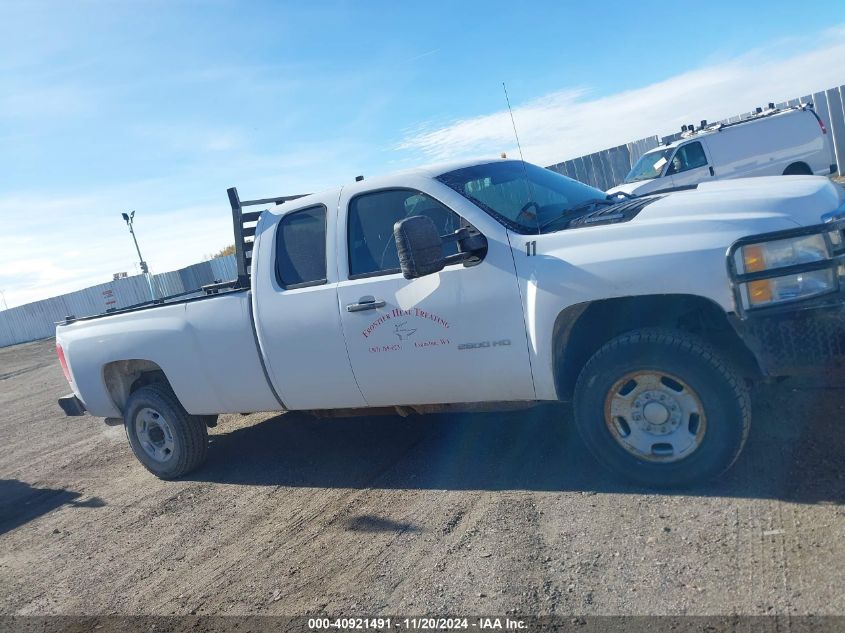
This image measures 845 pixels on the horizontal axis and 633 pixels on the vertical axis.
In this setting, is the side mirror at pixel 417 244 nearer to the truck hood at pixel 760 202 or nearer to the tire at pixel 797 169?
the truck hood at pixel 760 202

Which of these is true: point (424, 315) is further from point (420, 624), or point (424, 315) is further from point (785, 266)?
point (785, 266)

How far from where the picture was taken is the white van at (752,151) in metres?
13.9

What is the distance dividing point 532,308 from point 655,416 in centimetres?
89

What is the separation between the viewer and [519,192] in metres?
4.79

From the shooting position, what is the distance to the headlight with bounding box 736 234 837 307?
3.53 metres

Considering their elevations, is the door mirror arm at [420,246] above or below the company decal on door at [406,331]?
above

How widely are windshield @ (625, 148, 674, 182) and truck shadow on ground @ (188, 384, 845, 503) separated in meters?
9.96

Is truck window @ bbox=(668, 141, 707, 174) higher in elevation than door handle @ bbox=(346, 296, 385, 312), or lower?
higher

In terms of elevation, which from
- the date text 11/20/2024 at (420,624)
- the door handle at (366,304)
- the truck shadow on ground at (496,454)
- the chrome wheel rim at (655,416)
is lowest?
the date text 11/20/2024 at (420,624)

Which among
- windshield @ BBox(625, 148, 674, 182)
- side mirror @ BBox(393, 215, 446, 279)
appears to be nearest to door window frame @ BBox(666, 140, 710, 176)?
windshield @ BBox(625, 148, 674, 182)

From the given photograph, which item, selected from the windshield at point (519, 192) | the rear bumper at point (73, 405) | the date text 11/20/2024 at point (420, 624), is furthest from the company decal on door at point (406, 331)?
the rear bumper at point (73, 405)

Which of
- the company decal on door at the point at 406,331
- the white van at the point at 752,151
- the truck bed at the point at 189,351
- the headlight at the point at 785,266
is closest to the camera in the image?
the headlight at the point at 785,266

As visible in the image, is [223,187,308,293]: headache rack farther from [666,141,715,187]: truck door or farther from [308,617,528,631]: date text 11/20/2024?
[666,141,715,187]: truck door

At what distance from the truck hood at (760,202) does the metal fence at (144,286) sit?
67.1 ft
